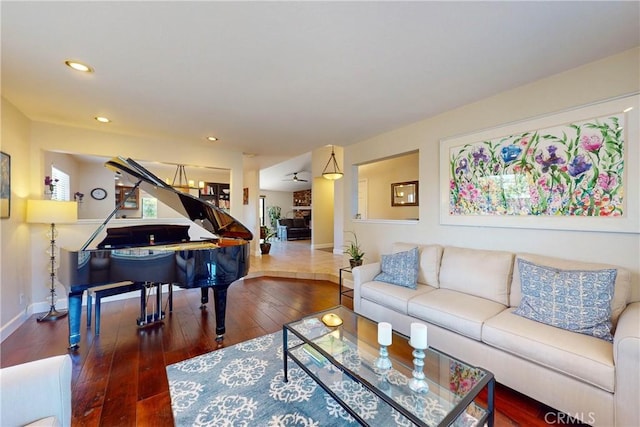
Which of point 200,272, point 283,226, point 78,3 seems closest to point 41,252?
point 200,272

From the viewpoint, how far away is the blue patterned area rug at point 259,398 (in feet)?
5.28

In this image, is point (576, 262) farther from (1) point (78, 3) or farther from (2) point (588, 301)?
(1) point (78, 3)

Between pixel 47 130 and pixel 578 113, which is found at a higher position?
pixel 47 130

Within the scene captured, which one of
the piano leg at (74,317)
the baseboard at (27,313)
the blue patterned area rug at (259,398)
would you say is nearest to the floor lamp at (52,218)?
the baseboard at (27,313)

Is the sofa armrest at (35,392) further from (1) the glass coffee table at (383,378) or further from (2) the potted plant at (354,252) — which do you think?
(2) the potted plant at (354,252)

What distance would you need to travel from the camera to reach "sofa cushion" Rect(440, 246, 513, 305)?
92.9 inches

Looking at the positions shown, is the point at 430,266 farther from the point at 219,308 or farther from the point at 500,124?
the point at 219,308

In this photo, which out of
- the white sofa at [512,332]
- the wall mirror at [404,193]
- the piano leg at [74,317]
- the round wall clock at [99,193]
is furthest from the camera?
the wall mirror at [404,193]

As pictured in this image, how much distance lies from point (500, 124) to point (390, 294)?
2.12 m

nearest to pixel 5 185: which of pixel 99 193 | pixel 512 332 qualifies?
pixel 99 193

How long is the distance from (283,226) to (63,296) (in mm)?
7798

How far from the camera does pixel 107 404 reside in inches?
69.4

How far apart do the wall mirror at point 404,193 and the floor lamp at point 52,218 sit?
6454mm

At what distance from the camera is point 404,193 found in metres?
6.86
